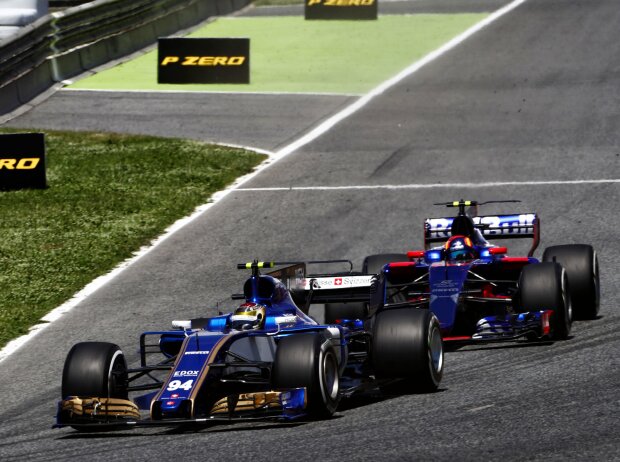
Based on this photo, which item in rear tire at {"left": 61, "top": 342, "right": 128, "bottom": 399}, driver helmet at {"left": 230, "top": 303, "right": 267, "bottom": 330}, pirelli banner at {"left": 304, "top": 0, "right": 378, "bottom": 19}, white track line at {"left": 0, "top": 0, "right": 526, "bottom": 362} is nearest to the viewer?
rear tire at {"left": 61, "top": 342, "right": 128, "bottom": 399}

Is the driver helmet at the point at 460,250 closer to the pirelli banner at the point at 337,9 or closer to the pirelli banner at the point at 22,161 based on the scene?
the pirelli banner at the point at 22,161

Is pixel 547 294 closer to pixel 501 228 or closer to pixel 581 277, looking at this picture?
pixel 581 277

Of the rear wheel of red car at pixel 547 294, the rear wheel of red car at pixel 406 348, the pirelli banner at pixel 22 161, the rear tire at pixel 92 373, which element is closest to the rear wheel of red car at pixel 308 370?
the rear wheel of red car at pixel 406 348

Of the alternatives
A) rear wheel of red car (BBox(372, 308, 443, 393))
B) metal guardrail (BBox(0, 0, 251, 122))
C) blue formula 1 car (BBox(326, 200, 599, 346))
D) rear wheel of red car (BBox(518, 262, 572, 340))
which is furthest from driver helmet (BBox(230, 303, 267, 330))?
metal guardrail (BBox(0, 0, 251, 122))

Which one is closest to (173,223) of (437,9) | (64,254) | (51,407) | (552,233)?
(64,254)

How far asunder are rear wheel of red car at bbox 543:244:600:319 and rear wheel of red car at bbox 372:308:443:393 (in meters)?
3.04

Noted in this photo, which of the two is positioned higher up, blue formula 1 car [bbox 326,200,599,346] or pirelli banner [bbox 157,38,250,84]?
pirelli banner [bbox 157,38,250,84]

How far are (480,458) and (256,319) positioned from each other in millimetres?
2977

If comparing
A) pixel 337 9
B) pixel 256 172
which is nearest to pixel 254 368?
pixel 256 172

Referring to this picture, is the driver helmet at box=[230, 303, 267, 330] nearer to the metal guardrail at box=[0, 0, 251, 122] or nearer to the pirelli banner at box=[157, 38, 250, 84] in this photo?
the metal guardrail at box=[0, 0, 251, 122]

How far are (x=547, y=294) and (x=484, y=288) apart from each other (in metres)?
0.96

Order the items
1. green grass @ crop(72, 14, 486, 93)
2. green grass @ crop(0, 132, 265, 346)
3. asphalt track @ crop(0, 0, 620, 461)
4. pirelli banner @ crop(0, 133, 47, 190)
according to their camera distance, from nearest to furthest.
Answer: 1. asphalt track @ crop(0, 0, 620, 461)
2. green grass @ crop(0, 132, 265, 346)
3. pirelli banner @ crop(0, 133, 47, 190)
4. green grass @ crop(72, 14, 486, 93)

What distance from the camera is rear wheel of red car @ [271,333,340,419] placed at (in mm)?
10375

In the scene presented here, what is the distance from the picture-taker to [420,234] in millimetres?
18453
